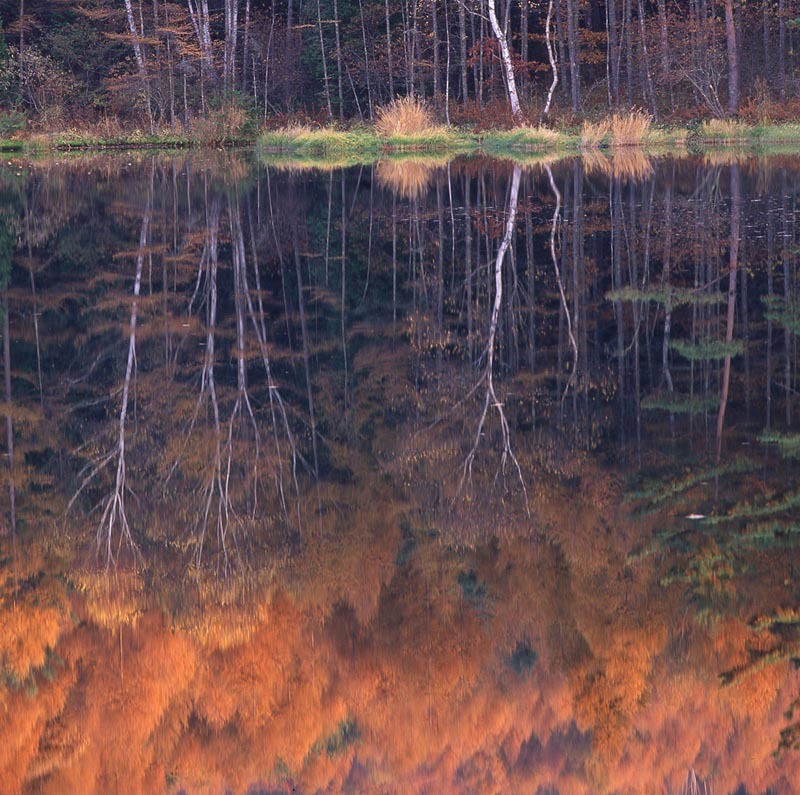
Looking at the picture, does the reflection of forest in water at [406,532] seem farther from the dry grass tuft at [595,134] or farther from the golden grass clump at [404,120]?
the golden grass clump at [404,120]

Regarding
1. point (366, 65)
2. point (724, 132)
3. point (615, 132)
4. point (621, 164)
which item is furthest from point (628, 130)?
point (366, 65)

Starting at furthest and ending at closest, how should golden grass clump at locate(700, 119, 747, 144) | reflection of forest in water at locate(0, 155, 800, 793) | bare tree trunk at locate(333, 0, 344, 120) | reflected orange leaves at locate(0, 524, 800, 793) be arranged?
1. bare tree trunk at locate(333, 0, 344, 120)
2. golden grass clump at locate(700, 119, 747, 144)
3. reflection of forest in water at locate(0, 155, 800, 793)
4. reflected orange leaves at locate(0, 524, 800, 793)

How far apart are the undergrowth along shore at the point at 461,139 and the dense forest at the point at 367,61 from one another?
0.82 m

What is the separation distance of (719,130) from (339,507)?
2914 centimetres

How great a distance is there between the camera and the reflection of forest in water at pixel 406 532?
3584mm

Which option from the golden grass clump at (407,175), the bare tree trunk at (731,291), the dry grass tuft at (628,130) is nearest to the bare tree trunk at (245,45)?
the golden grass clump at (407,175)

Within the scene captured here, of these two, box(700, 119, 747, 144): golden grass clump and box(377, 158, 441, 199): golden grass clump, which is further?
box(700, 119, 747, 144): golden grass clump

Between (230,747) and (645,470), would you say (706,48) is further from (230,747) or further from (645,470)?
(230,747)

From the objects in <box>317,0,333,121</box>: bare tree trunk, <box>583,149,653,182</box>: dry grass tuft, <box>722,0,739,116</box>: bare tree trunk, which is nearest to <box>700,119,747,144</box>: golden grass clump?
<box>722,0,739,116</box>: bare tree trunk

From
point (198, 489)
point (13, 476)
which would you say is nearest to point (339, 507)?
point (198, 489)

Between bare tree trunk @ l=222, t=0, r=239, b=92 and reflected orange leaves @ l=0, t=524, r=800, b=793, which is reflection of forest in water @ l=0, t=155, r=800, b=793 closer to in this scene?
reflected orange leaves @ l=0, t=524, r=800, b=793

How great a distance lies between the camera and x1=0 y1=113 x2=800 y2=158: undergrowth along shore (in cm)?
3123

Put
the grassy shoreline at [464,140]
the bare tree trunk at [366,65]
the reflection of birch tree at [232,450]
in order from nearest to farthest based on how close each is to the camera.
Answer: the reflection of birch tree at [232,450] → the grassy shoreline at [464,140] → the bare tree trunk at [366,65]

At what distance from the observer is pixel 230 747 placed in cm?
361
